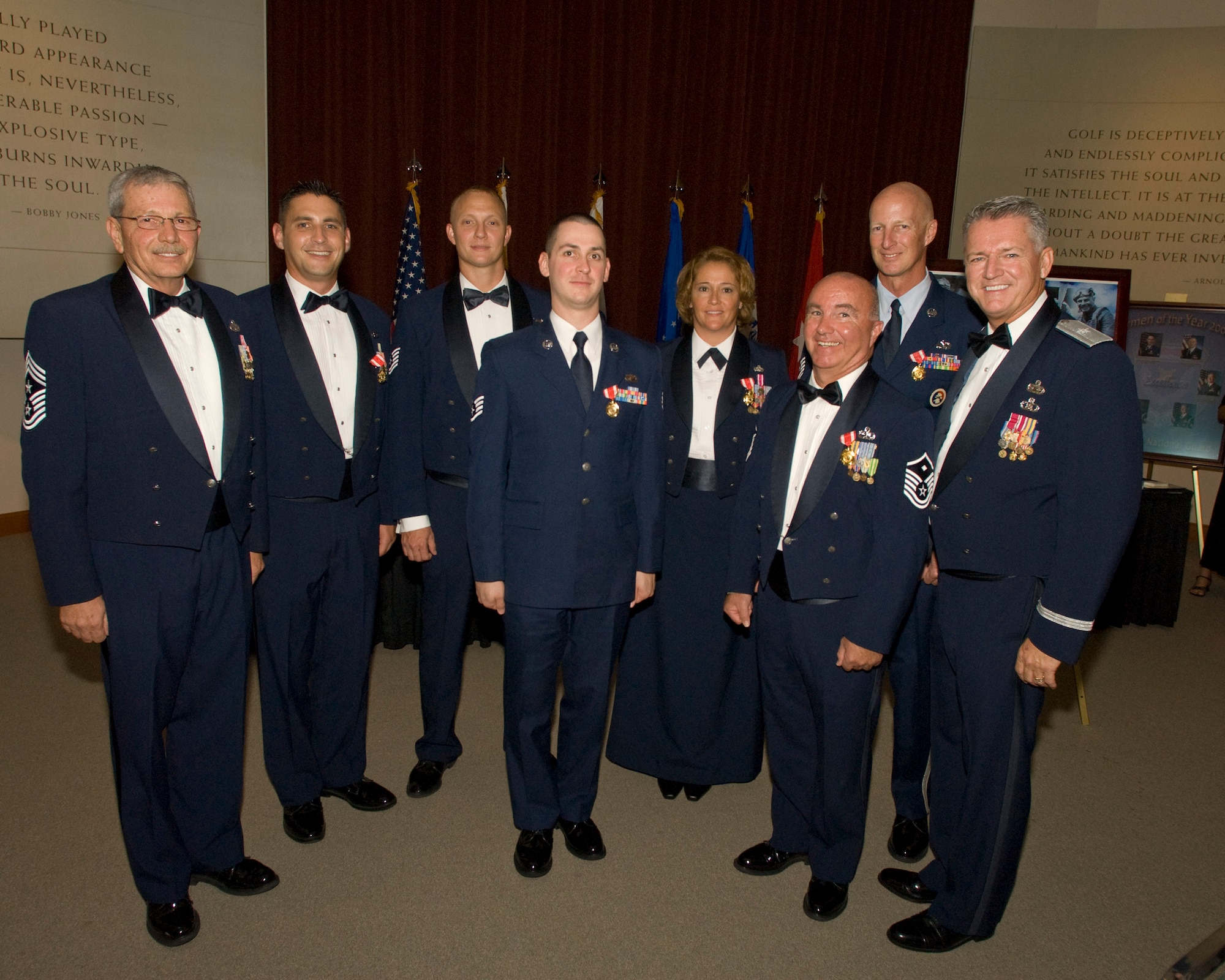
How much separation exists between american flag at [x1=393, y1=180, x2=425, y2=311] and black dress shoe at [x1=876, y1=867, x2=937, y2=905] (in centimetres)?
378

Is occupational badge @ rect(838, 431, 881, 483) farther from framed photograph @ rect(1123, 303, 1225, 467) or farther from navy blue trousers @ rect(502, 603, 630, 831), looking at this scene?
framed photograph @ rect(1123, 303, 1225, 467)

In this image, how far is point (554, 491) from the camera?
8.22 feet

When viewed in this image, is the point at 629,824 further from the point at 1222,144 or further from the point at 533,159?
the point at 1222,144

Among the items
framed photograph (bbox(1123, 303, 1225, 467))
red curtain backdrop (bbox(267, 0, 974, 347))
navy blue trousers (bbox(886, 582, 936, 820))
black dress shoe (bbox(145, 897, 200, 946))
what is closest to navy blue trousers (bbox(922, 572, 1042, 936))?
navy blue trousers (bbox(886, 582, 936, 820))

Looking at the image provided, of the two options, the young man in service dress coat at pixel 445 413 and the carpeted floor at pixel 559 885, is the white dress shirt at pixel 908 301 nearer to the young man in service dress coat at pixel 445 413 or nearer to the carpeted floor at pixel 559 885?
the young man in service dress coat at pixel 445 413

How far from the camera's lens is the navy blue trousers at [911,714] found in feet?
9.35

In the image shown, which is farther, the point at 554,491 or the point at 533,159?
the point at 533,159

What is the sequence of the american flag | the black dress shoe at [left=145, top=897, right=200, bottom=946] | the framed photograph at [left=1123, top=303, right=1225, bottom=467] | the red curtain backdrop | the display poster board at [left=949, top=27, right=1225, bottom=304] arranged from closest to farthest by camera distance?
the black dress shoe at [left=145, top=897, right=200, bottom=946], the american flag, the framed photograph at [left=1123, top=303, right=1225, bottom=467], the red curtain backdrop, the display poster board at [left=949, top=27, right=1225, bottom=304]

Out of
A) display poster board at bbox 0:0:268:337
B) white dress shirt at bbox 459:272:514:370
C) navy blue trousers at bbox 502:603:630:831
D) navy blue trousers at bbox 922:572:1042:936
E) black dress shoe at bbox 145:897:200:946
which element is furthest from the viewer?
display poster board at bbox 0:0:268:337

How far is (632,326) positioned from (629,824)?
4.82 meters

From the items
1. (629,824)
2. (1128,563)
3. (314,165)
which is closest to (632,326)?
(314,165)

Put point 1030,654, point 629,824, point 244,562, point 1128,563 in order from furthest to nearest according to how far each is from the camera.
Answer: point 1128,563, point 629,824, point 244,562, point 1030,654

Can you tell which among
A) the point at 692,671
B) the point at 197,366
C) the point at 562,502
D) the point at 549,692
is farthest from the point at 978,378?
the point at 197,366

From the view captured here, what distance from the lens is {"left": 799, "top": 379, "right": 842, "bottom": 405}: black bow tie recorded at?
2.36m
